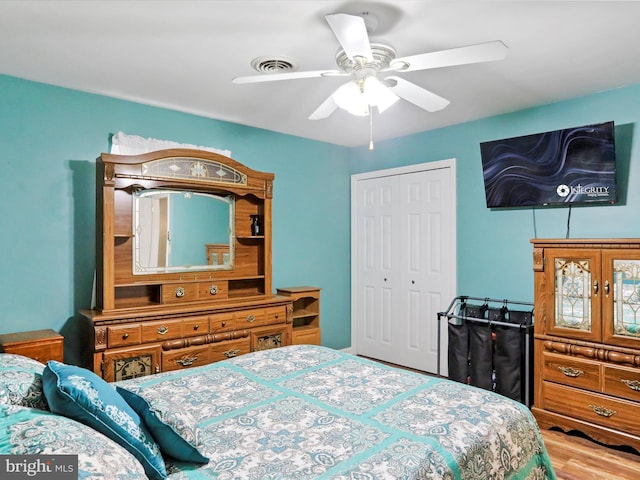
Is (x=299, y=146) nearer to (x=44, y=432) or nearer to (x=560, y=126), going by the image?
(x=560, y=126)

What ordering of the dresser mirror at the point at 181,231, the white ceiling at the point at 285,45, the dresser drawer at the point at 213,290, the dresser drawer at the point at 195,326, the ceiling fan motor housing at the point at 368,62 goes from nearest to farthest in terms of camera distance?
the white ceiling at the point at 285,45 < the ceiling fan motor housing at the point at 368,62 < the dresser drawer at the point at 195,326 < the dresser mirror at the point at 181,231 < the dresser drawer at the point at 213,290

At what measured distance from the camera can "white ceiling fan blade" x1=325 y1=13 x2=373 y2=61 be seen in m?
1.68

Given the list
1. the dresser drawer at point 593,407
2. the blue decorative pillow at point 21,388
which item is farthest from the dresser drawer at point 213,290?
the dresser drawer at point 593,407

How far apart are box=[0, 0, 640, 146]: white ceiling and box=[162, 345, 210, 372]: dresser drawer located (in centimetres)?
197

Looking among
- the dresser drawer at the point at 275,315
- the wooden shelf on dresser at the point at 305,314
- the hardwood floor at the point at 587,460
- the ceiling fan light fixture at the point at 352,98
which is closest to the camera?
the ceiling fan light fixture at the point at 352,98

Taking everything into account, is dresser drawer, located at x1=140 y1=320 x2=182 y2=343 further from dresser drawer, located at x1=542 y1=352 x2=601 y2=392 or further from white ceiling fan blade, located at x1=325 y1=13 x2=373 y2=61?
dresser drawer, located at x1=542 y1=352 x2=601 y2=392

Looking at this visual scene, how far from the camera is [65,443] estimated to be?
42.3 inches

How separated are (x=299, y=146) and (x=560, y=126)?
2472 millimetres

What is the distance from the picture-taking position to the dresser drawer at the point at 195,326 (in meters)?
3.25

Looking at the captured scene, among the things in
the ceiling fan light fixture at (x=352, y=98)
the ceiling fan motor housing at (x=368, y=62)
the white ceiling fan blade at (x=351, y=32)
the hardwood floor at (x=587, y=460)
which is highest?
the ceiling fan motor housing at (x=368, y=62)

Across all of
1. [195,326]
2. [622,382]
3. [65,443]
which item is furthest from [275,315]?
[65,443]

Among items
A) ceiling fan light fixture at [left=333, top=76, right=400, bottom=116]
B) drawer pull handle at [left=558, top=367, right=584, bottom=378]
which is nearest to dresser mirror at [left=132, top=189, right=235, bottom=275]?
ceiling fan light fixture at [left=333, top=76, right=400, bottom=116]

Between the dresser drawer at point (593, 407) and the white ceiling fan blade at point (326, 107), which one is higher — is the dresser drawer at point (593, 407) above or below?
below

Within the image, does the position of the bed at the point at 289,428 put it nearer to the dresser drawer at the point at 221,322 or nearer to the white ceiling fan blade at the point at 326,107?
the dresser drawer at the point at 221,322
